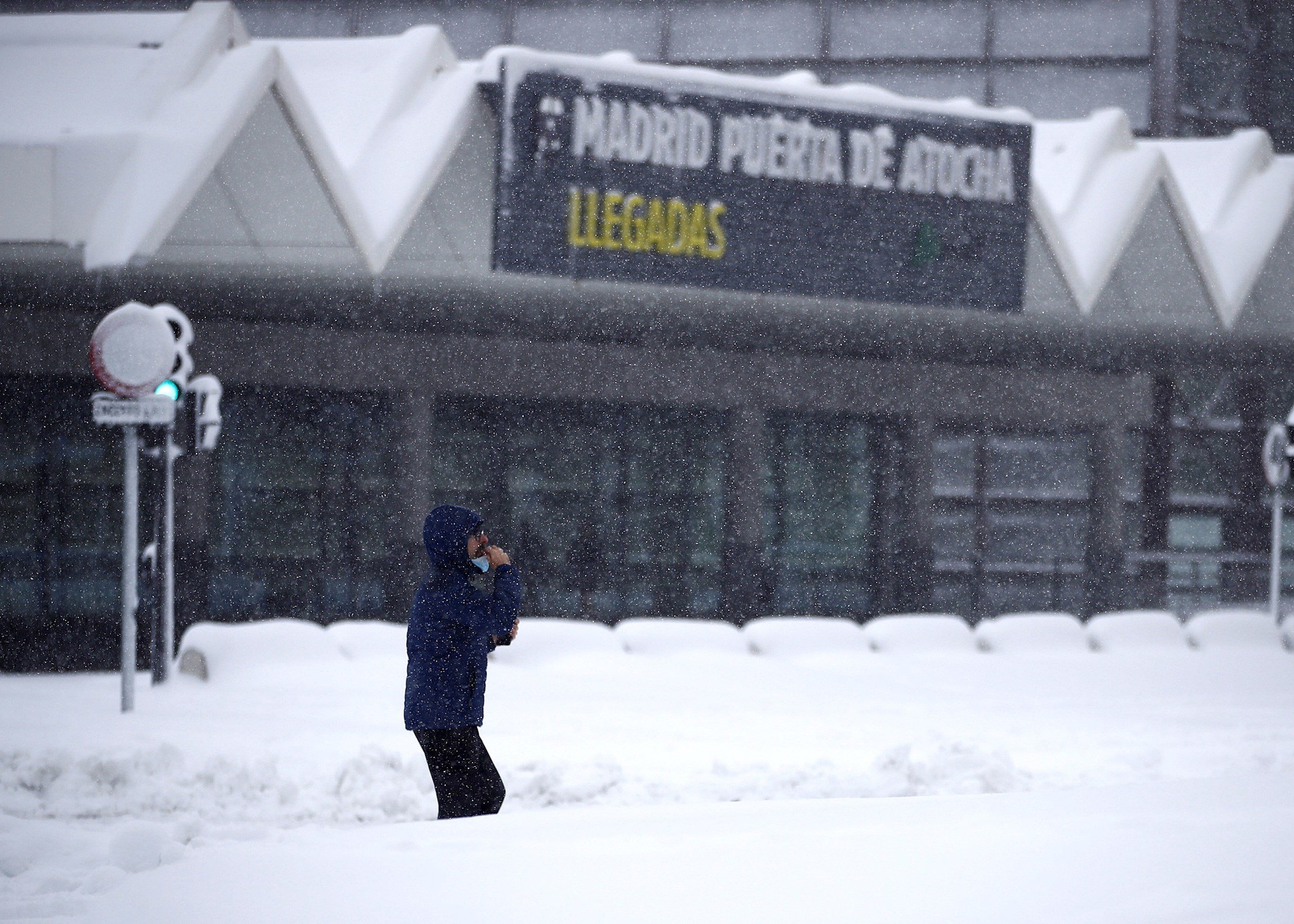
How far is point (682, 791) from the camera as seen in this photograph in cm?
892

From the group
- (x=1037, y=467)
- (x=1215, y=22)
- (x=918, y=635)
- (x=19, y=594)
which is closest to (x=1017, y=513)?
(x=1037, y=467)

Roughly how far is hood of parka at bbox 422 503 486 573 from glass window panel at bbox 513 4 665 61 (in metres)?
22.9

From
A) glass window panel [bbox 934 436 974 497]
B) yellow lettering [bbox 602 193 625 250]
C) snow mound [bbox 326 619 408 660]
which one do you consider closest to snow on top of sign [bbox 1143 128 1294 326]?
glass window panel [bbox 934 436 974 497]

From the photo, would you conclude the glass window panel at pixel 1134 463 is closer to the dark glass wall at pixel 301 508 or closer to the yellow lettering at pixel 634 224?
the yellow lettering at pixel 634 224

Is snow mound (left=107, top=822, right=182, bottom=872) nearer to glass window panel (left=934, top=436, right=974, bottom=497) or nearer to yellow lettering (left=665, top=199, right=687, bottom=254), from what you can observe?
yellow lettering (left=665, top=199, right=687, bottom=254)

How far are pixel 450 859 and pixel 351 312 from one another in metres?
13.8

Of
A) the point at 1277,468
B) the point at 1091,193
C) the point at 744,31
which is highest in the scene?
the point at 744,31

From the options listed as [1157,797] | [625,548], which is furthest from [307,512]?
[1157,797]

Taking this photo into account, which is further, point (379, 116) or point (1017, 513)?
point (1017, 513)

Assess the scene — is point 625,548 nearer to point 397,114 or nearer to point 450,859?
point 397,114

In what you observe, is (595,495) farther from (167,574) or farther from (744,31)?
(744,31)

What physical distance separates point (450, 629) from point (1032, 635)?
39.8ft

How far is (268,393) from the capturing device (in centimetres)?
1955

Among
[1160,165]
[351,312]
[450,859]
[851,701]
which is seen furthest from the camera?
[1160,165]
